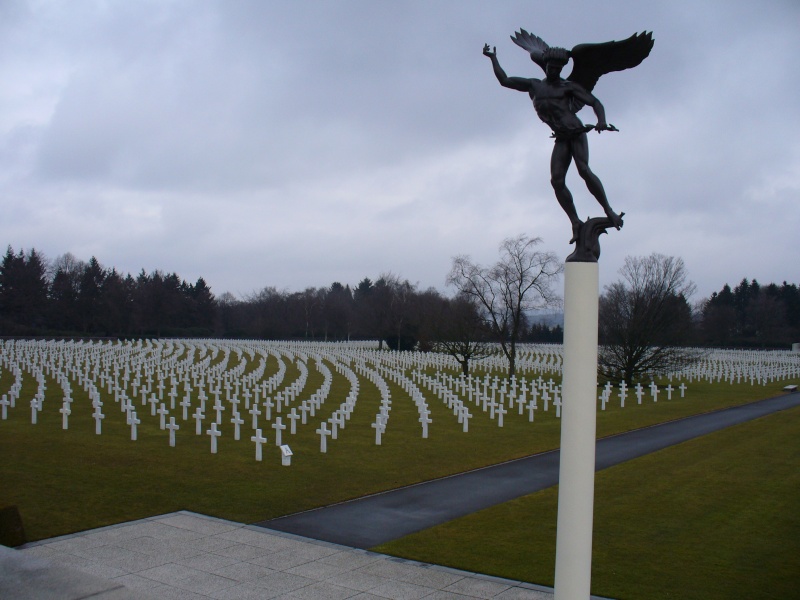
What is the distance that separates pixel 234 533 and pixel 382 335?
6107cm

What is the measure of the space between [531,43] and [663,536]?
7166 millimetres

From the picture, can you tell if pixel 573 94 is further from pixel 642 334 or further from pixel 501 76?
pixel 642 334

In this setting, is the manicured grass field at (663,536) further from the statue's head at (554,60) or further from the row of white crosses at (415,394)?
the row of white crosses at (415,394)

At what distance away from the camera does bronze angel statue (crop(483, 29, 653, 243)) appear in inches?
214

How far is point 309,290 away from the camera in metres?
106

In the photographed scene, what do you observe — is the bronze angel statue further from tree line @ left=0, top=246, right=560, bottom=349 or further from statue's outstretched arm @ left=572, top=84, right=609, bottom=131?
tree line @ left=0, top=246, right=560, bottom=349

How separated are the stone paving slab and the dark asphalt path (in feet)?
1.91

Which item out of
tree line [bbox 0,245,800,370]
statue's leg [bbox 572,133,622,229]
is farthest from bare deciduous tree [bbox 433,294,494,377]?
statue's leg [bbox 572,133,622,229]

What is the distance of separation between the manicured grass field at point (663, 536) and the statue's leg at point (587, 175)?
14.3 ft

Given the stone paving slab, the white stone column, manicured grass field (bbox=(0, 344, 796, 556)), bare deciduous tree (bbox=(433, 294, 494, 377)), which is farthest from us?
bare deciduous tree (bbox=(433, 294, 494, 377))

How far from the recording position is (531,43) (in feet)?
19.2

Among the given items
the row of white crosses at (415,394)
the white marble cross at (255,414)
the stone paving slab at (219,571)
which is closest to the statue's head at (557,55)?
the stone paving slab at (219,571)

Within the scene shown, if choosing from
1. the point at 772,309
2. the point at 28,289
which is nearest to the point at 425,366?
the point at 28,289

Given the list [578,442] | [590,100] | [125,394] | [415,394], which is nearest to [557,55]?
[590,100]
